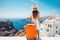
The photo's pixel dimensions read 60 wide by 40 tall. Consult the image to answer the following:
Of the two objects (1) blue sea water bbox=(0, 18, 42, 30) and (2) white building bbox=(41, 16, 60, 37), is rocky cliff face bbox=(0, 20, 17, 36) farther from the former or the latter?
(2) white building bbox=(41, 16, 60, 37)

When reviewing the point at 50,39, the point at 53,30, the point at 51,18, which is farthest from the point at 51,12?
the point at 50,39

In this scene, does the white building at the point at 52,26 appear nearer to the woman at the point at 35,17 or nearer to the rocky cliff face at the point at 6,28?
the woman at the point at 35,17

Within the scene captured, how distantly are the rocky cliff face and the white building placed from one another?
1.86ft

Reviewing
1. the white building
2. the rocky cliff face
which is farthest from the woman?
the rocky cliff face

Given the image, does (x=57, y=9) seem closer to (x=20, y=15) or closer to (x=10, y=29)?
(x=20, y=15)

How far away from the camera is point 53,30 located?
258 centimetres

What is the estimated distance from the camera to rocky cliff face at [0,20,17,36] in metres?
2.64

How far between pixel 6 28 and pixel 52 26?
0.84 m

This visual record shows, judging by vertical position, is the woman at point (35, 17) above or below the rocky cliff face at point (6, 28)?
above

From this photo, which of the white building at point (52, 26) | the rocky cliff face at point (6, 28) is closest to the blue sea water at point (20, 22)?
the rocky cliff face at point (6, 28)

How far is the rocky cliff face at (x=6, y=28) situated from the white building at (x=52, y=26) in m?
0.57

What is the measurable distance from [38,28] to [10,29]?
519mm

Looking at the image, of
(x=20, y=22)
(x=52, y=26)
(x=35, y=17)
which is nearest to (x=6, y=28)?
(x=20, y=22)

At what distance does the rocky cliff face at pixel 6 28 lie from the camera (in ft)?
8.65
